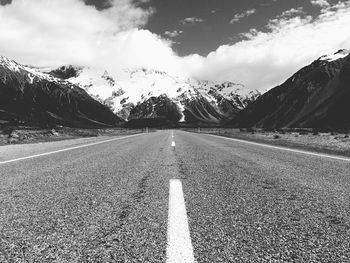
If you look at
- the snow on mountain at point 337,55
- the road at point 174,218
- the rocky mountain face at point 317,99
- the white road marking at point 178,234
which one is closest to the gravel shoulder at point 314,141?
the road at point 174,218

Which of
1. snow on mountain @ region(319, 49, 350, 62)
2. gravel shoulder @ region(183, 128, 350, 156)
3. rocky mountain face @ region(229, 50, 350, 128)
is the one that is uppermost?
snow on mountain @ region(319, 49, 350, 62)

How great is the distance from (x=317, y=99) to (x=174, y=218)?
138 meters

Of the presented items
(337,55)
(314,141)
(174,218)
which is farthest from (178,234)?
(337,55)

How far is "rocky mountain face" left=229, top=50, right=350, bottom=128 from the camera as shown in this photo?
108562 mm

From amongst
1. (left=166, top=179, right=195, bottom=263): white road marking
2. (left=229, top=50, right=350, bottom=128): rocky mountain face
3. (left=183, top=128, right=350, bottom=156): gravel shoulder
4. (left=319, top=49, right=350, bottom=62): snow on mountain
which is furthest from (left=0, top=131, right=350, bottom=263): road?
(left=319, top=49, right=350, bottom=62): snow on mountain

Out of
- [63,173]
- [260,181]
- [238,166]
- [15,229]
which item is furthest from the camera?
[238,166]

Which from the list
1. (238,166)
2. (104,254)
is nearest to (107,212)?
(104,254)

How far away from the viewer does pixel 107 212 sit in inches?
153

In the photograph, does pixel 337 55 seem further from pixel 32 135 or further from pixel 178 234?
pixel 178 234

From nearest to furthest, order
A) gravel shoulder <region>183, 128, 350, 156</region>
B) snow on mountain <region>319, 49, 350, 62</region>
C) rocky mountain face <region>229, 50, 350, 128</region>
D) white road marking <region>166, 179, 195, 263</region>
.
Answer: white road marking <region>166, 179, 195, 263</region>, gravel shoulder <region>183, 128, 350, 156</region>, rocky mountain face <region>229, 50, 350, 128</region>, snow on mountain <region>319, 49, 350, 62</region>

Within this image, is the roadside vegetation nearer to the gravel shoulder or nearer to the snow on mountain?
the gravel shoulder

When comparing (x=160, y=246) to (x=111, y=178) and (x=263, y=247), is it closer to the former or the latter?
(x=263, y=247)

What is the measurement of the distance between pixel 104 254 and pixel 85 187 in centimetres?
272

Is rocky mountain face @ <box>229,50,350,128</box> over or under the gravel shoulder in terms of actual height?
over
